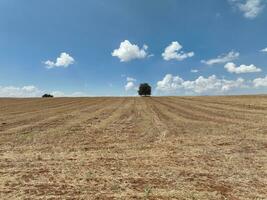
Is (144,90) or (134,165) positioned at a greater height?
(144,90)

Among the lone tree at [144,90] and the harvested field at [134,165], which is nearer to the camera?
the harvested field at [134,165]

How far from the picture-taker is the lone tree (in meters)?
121

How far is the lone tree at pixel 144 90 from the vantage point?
396 ft

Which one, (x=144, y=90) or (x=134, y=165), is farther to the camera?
(x=144, y=90)

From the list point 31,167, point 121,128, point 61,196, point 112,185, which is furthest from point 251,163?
point 121,128

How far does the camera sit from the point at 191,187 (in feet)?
21.2

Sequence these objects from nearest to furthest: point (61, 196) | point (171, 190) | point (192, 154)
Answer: point (61, 196), point (171, 190), point (192, 154)

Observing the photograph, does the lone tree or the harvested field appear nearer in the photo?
the harvested field

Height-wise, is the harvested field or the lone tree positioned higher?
the lone tree

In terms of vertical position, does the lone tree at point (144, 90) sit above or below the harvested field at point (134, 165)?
above

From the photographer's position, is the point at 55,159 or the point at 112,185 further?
the point at 55,159

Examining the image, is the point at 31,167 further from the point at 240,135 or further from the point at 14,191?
the point at 240,135

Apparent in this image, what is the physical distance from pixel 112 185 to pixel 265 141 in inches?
300

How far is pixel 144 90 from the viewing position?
121188mm
